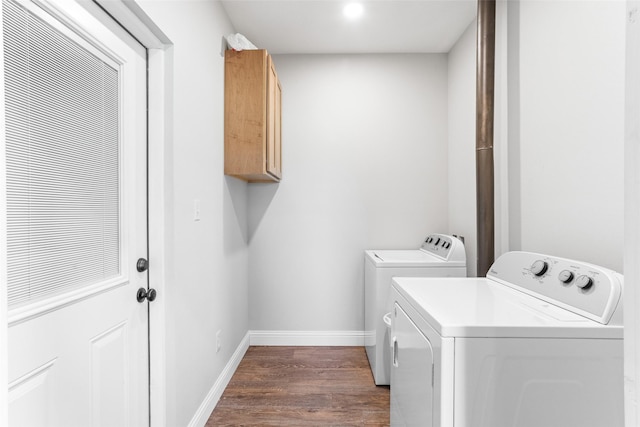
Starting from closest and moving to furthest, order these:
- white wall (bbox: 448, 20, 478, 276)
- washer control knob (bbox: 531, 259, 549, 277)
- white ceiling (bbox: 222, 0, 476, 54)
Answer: washer control knob (bbox: 531, 259, 549, 277) → white ceiling (bbox: 222, 0, 476, 54) → white wall (bbox: 448, 20, 478, 276)

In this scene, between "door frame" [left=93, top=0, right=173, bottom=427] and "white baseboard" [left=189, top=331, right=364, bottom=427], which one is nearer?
"door frame" [left=93, top=0, right=173, bottom=427]

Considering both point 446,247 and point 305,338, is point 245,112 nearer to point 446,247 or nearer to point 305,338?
point 446,247

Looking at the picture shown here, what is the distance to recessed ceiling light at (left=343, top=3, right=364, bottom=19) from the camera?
2289 millimetres

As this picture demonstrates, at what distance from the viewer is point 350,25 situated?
2521 mm

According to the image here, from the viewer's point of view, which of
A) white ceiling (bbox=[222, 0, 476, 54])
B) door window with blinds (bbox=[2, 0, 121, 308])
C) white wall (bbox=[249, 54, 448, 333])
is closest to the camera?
door window with blinds (bbox=[2, 0, 121, 308])

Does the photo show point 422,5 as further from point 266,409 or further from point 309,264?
point 266,409

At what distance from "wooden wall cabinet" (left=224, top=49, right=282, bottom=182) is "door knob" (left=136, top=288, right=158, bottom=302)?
101 cm

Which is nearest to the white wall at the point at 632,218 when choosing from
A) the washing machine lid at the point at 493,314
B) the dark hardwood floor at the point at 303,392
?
the washing machine lid at the point at 493,314

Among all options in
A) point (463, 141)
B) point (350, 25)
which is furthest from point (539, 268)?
point (350, 25)

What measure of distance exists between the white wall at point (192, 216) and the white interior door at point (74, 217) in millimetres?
128

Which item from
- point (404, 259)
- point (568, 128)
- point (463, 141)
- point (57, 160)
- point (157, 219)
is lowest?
point (404, 259)

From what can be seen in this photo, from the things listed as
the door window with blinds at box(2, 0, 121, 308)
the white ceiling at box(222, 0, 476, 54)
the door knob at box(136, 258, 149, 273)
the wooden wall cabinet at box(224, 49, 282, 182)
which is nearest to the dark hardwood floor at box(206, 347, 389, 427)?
the door knob at box(136, 258, 149, 273)

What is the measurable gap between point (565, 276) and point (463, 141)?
1.63 m

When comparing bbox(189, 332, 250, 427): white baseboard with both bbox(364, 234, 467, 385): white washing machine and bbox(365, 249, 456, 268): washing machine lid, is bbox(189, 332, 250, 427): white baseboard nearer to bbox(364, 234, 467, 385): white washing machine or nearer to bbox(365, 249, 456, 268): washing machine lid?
bbox(364, 234, 467, 385): white washing machine
